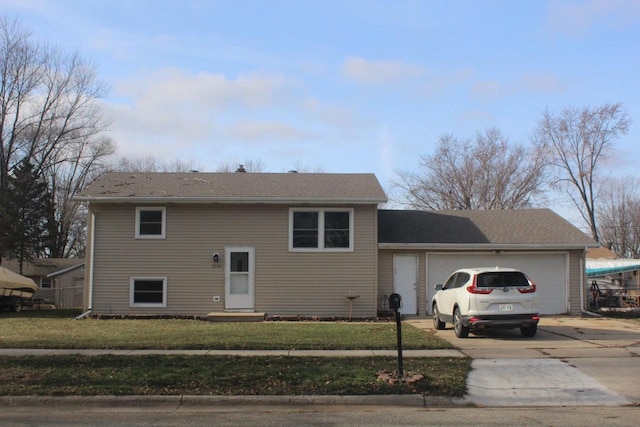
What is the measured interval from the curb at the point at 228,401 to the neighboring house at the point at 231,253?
11331mm

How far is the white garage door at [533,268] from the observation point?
66.2ft

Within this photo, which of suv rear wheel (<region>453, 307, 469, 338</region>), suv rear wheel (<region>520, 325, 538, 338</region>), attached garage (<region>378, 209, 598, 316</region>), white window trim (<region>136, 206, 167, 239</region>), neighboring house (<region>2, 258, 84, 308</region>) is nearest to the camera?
suv rear wheel (<region>453, 307, 469, 338</region>)

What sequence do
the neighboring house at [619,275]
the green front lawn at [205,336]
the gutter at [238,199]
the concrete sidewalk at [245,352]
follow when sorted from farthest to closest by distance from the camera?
the neighboring house at [619,275] < the gutter at [238,199] < the green front lawn at [205,336] < the concrete sidewalk at [245,352]

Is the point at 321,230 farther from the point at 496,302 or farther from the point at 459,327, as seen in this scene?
the point at 496,302

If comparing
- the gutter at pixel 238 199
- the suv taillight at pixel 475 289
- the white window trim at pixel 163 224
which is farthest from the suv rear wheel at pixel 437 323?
the white window trim at pixel 163 224

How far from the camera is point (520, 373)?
9516mm

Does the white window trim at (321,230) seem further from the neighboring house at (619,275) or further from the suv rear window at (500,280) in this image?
the neighboring house at (619,275)

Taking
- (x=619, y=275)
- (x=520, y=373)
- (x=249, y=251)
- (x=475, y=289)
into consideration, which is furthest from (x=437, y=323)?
(x=619, y=275)

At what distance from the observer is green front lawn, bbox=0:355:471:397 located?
820 cm

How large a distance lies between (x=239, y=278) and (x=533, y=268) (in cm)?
1032

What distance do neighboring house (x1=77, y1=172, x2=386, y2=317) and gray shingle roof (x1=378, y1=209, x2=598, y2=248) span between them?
74.0 inches

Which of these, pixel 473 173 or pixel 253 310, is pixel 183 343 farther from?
pixel 473 173

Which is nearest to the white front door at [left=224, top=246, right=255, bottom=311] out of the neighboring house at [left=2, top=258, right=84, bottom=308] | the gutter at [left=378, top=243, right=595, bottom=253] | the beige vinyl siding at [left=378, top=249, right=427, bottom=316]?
the beige vinyl siding at [left=378, top=249, right=427, bottom=316]

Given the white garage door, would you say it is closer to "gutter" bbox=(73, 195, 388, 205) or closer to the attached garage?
the attached garage
